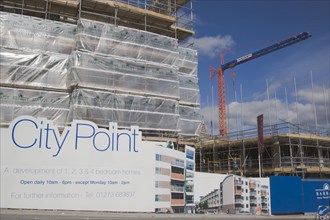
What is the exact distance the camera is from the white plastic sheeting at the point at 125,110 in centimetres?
2284

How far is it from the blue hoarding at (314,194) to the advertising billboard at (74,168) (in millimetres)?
12238

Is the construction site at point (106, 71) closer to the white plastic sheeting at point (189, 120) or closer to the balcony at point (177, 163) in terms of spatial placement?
the white plastic sheeting at point (189, 120)

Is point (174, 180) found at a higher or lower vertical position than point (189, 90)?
lower

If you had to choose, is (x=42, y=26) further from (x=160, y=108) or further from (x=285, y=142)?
(x=285, y=142)

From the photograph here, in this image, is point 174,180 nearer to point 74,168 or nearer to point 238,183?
point 238,183

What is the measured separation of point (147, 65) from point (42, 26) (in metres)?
7.37

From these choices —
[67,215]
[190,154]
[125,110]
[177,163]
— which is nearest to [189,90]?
[190,154]

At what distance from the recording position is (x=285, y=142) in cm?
3073

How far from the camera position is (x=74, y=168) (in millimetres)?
16766

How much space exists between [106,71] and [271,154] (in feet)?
54.8

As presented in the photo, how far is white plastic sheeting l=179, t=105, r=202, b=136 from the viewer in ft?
94.6

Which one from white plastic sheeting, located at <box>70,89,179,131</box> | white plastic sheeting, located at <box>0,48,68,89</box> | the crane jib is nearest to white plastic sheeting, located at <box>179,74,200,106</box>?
white plastic sheeting, located at <box>70,89,179,131</box>

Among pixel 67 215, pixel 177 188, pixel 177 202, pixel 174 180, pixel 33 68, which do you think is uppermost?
pixel 33 68

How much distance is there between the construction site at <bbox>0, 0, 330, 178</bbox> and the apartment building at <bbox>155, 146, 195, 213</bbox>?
3270mm
